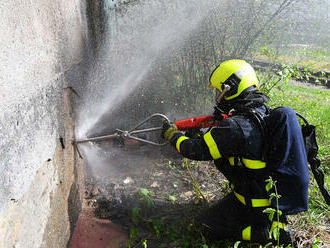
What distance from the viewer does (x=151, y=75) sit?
4.91 m

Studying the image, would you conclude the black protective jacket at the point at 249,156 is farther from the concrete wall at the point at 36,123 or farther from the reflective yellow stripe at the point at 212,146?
the concrete wall at the point at 36,123

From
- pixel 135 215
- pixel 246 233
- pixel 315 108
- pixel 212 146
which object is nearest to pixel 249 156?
pixel 212 146

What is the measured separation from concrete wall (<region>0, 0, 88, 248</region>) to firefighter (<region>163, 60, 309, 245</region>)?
1188 millimetres

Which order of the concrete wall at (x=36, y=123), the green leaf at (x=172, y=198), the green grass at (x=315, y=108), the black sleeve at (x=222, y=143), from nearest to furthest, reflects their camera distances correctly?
1. the concrete wall at (x=36, y=123)
2. the black sleeve at (x=222, y=143)
3. the green leaf at (x=172, y=198)
4. the green grass at (x=315, y=108)

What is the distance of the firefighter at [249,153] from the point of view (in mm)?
2434

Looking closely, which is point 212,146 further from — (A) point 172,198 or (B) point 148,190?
(B) point 148,190

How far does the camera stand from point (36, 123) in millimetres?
1974

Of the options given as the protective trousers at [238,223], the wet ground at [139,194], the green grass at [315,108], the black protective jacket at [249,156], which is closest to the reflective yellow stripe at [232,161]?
the black protective jacket at [249,156]

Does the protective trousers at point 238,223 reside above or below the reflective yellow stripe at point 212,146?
below

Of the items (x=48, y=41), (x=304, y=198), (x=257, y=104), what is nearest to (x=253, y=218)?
(x=304, y=198)

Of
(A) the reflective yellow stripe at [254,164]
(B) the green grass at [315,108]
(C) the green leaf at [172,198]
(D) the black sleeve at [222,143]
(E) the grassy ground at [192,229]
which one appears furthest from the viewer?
(B) the green grass at [315,108]

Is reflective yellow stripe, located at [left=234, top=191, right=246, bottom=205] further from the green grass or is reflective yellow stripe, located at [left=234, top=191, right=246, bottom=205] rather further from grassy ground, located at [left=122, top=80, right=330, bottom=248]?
the green grass

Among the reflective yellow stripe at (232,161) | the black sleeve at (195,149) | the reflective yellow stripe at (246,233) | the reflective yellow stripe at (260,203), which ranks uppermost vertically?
the black sleeve at (195,149)

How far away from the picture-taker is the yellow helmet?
8.53ft
